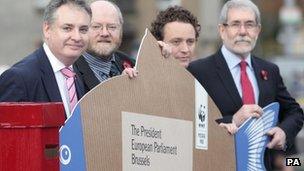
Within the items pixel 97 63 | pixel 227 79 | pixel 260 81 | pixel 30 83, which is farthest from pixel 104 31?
pixel 30 83

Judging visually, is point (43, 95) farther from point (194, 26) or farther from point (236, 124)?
point (194, 26)

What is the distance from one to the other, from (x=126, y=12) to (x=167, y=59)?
35.4 metres

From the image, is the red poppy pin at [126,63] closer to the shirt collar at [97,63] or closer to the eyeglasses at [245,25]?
the shirt collar at [97,63]

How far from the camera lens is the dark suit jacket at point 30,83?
17.1ft

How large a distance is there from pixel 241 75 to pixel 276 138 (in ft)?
2.11

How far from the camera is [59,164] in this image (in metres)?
4.72

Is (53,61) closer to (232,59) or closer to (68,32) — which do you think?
(68,32)

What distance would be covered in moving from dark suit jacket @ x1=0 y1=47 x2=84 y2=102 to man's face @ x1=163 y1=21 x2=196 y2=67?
→ 163 cm

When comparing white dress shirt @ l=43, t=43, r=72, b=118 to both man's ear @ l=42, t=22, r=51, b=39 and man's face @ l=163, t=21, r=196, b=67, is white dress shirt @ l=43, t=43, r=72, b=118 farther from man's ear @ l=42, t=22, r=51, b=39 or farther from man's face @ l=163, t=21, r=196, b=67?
man's face @ l=163, t=21, r=196, b=67

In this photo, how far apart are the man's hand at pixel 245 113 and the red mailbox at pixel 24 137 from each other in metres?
1.83

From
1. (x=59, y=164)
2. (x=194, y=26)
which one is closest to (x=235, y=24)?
(x=194, y=26)

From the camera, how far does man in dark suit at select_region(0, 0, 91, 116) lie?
5.21 m

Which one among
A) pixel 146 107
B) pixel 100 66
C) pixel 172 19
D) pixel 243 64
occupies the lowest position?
pixel 146 107

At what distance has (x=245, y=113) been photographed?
632 cm
